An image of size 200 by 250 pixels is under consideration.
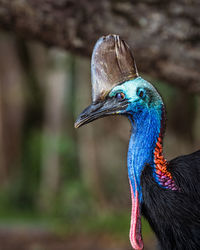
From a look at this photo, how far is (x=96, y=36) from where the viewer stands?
12.1 ft

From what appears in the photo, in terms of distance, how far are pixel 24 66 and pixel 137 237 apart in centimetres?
848

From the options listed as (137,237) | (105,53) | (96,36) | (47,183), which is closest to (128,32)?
(96,36)

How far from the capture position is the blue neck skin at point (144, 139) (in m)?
2.40

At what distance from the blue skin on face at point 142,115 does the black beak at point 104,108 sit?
0.07ft

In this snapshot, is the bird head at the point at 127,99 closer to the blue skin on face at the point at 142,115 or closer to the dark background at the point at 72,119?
the blue skin on face at the point at 142,115

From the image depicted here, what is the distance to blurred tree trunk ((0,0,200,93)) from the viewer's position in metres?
3.54

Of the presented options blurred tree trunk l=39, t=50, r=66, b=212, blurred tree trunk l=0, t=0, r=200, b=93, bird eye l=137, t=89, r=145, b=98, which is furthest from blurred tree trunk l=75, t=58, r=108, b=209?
bird eye l=137, t=89, r=145, b=98

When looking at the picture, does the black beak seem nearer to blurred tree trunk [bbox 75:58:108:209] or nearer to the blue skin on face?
the blue skin on face

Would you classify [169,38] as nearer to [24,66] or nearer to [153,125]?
[153,125]

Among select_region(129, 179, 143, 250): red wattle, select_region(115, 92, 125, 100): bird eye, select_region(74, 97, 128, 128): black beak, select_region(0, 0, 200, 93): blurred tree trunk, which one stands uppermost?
select_region(0, 0, 200, 93): blurred tree trunk

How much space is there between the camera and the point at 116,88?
2406 mm

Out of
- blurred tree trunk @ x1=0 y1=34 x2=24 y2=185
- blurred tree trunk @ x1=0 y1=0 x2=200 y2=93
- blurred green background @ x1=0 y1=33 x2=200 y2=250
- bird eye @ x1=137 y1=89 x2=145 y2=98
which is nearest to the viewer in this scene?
bird eye @ x1=137 y1=89 x2=145 y2=98

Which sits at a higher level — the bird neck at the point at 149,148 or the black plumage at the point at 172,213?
the bird neck at the point at 149,148

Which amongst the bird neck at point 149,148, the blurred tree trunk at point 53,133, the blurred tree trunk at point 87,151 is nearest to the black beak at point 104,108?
the bird neck at point 149,148
